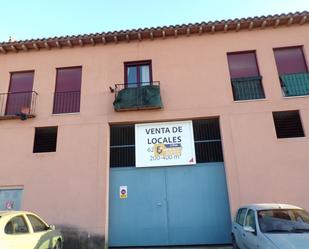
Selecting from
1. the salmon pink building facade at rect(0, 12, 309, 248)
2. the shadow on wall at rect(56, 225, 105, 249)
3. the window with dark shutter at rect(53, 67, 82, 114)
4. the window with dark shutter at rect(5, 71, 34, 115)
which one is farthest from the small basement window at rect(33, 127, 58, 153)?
the shadow on wall at rect(56, 225, 105, 249)

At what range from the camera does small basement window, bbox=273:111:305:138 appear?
33.3 ft

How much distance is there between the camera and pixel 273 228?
19.1ft

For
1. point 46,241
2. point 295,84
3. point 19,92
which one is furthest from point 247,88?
point 19,92

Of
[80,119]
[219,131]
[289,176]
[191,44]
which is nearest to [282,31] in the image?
[191,44]

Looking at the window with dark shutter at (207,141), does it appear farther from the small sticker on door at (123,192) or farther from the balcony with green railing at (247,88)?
the small sticker on door at (123,192)

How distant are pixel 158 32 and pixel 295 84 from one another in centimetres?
559

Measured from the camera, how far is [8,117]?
10.8 meters

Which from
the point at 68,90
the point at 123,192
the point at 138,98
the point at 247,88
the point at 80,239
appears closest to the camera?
the point at 80,239

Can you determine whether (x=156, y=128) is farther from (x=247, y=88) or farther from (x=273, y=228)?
(x=273, y=228)

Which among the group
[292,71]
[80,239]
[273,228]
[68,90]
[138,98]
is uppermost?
[292,71]

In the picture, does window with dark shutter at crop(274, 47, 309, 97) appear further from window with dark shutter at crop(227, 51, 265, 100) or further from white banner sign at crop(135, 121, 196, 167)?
white banner sign at crop(135, 121, 196, 167)

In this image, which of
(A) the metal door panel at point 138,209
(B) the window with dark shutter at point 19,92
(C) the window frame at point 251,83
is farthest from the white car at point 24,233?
(C) the window frame at point 251,83

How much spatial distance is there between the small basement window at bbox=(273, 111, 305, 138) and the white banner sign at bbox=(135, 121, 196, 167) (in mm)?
3176

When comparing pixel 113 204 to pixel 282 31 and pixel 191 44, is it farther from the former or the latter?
pixel 282 31
